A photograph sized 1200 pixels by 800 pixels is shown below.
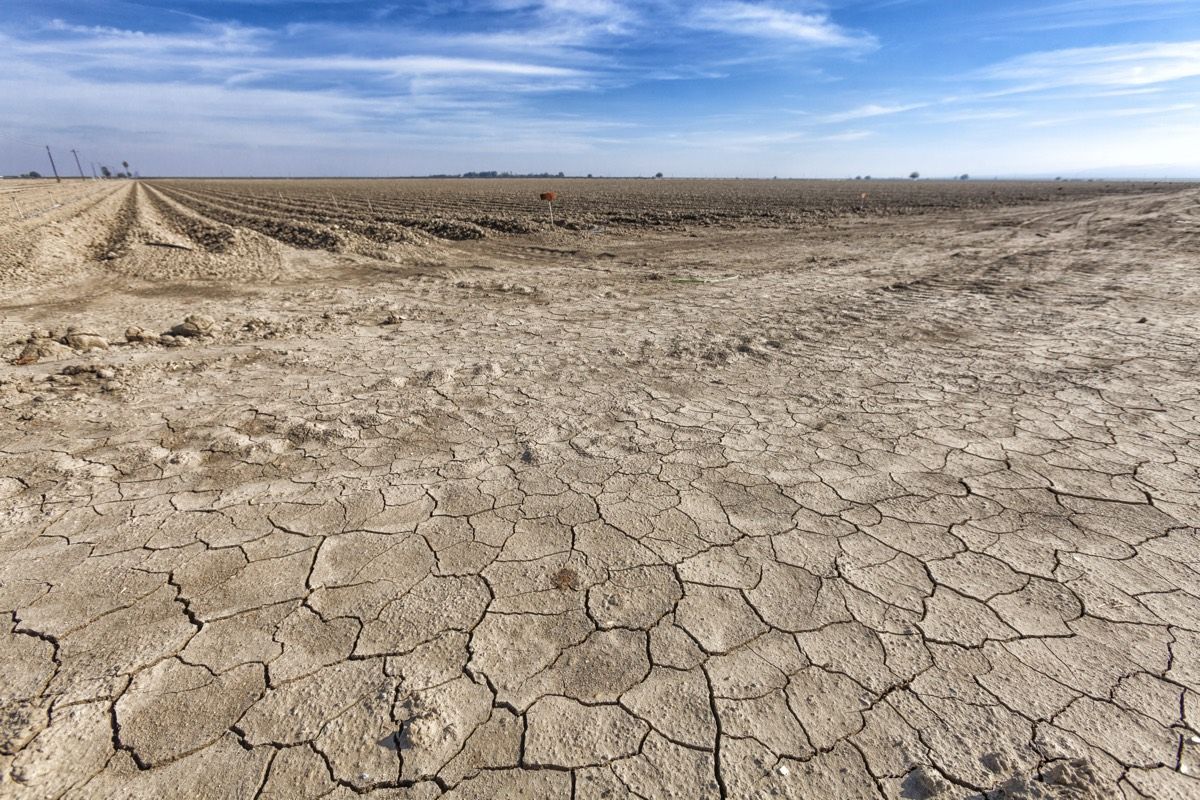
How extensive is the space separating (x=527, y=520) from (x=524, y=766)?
115 cm

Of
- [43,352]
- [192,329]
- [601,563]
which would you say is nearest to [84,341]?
[43,352]

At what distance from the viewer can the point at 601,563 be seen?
7.41 feet

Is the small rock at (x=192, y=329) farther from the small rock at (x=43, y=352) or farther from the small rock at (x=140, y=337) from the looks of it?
the small rock at (x=43, y=352)

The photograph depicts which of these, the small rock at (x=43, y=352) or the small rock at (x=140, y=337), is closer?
the small rock at (x=43, y=352)

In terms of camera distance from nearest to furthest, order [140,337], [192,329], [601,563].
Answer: [601,563] < [140,337] < [192,329]

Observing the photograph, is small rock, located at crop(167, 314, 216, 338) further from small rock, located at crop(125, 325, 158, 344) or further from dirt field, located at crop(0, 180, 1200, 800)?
small rock, located at crop(125, 325, 158, 344)

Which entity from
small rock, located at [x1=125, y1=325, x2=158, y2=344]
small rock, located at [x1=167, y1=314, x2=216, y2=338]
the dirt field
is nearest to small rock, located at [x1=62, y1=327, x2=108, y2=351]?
the dirt field

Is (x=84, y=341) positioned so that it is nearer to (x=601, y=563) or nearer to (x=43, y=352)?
(x=43, y=352)

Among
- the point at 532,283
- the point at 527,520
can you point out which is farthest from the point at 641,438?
the point at 532,283

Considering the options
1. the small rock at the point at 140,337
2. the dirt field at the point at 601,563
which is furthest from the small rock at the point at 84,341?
the small rock at the point at 140,337

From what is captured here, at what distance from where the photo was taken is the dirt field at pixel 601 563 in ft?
4.99

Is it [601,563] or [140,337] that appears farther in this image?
[140,337]

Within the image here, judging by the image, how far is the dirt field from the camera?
59.9 inches

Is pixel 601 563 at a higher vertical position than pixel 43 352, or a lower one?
lower
